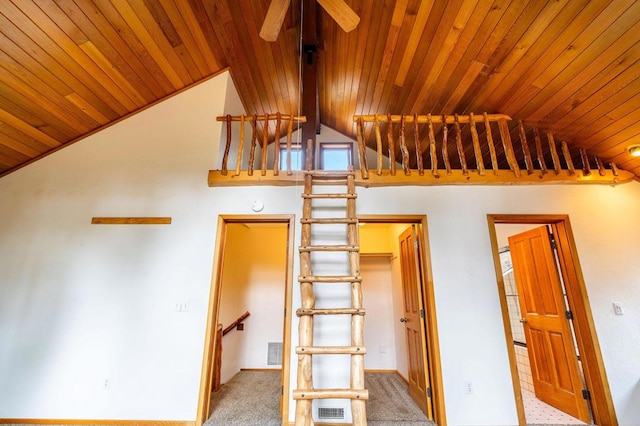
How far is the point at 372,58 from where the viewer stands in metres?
3.48

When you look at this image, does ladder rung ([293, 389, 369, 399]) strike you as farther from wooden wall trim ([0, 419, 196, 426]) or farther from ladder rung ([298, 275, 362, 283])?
wooden wall trim ([0, 419, 196, 426])

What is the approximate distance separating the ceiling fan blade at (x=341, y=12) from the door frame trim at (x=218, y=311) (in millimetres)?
1709

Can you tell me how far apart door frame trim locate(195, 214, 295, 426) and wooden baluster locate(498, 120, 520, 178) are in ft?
7.44

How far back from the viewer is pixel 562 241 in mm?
2836

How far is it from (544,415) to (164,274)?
3894 millimetres

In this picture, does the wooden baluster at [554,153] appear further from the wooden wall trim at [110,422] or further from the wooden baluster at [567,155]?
the wooden wall trim at [110,422]

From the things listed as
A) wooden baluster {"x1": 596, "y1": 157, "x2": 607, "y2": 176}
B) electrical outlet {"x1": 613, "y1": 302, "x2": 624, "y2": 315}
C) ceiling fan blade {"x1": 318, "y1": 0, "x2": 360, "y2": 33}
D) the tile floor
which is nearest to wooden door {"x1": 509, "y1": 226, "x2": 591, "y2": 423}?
the tile floor

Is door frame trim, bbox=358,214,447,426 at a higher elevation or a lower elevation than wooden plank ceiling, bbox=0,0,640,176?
lower

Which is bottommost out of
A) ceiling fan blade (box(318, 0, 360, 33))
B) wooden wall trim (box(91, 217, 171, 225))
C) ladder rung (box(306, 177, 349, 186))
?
wooden wall trim (box(91, 217, 171, 225))

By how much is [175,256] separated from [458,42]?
335 cm

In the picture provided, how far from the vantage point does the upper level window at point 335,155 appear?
5.60 meters

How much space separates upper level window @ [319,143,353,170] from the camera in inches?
221

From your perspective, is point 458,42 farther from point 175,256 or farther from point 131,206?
point 131,206

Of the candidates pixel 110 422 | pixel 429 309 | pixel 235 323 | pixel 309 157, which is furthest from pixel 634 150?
pixel 110 422
